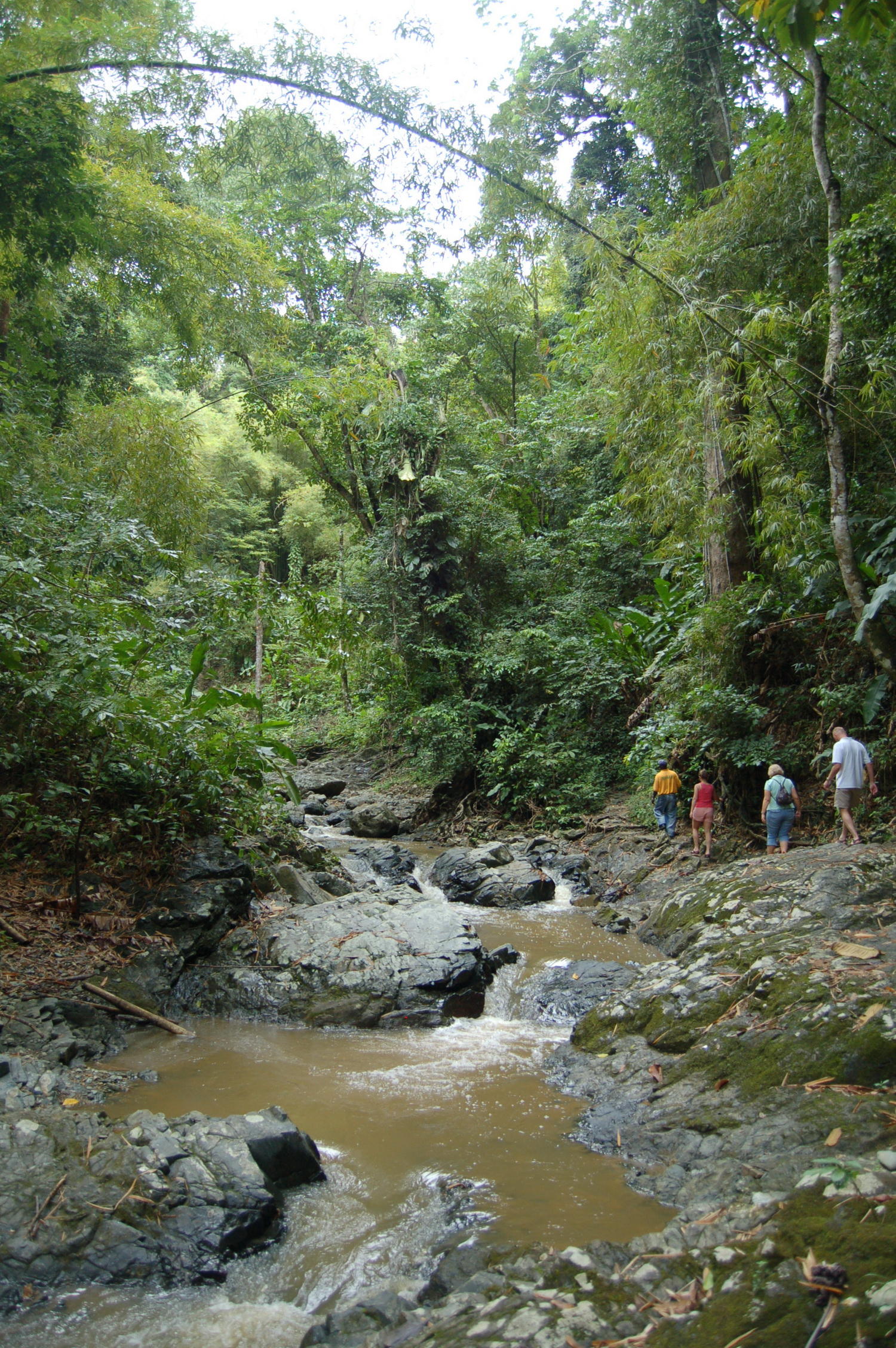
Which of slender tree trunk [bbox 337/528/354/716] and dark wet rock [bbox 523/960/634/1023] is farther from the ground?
slender tree trunk [bbox 337/528/354/716]

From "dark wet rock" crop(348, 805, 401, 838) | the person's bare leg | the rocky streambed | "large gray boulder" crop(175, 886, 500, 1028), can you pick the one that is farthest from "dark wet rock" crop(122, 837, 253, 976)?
"dark wet rock" crop(348, 805, 401, 838)

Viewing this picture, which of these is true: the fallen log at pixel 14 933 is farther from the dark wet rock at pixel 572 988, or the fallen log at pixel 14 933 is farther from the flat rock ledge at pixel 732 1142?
the dark wet rock at pixel 572 988

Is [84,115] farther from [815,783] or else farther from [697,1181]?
[815,783]

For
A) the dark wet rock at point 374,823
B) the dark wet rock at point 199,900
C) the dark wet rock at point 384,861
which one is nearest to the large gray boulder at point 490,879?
the dark wet rock at point 384,861

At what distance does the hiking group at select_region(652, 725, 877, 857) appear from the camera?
284 inches

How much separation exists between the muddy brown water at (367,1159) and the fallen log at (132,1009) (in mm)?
75

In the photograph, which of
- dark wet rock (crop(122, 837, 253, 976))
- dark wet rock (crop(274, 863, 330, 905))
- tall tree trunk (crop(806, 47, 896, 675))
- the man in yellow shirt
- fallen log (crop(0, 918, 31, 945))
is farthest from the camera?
the man in yellow shirt

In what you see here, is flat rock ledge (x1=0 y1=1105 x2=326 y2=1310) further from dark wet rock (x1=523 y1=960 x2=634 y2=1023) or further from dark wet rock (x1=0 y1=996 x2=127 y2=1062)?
dark wet rock (x1=523 y1=960 x2=634 y2=1023)

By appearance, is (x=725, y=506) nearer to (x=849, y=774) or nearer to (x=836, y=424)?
(x=836, y=424)

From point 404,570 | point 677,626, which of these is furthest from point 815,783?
point 404,570

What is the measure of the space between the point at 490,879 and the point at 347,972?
4.22 metres

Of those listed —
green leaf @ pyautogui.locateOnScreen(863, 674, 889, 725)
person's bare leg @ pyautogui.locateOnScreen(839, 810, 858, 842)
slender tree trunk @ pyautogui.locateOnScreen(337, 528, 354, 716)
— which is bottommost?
person's bare leg @ pyautogui.locateOnScreen(839, 810, 858, 842)

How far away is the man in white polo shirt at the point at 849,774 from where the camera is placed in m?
7.18

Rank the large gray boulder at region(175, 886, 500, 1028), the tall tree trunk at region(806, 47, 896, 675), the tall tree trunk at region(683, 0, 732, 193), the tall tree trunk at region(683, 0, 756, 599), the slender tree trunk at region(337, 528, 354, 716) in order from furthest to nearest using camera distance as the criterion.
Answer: the slender tree trunk at region(337, 528, 354, 716) → the tall tree trunk at region(683, 0, 732, 193) → the tall tree trunk at region(683, 0, 756, 599) → the tall tree trunk at region(806, 47, 896, 675) → the large gray boulder at region(175, 886, 500, 1028)
